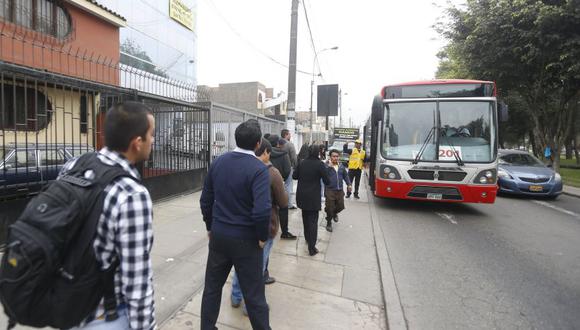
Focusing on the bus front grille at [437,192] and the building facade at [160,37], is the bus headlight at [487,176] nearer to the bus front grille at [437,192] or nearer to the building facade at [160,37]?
the bus front grille at [437,192]

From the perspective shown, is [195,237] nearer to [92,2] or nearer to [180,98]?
[180,98]

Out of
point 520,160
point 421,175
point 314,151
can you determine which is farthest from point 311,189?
point 520,160

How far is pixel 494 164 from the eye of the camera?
6941mm

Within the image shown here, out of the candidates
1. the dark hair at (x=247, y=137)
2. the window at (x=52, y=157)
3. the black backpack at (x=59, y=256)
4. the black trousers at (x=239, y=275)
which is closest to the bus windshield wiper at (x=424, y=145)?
the dark hair at (x=247, y=137)

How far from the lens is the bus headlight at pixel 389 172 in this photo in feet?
24.0

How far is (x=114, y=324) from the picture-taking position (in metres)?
1.40

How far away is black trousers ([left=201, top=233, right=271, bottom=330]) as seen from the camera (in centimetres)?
240

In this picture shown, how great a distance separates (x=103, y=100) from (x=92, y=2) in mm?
6152

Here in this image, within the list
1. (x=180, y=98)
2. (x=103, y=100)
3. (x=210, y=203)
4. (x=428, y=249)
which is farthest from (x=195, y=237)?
(x=180, y=98)

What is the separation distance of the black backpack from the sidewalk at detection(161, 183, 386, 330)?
5.70 feet

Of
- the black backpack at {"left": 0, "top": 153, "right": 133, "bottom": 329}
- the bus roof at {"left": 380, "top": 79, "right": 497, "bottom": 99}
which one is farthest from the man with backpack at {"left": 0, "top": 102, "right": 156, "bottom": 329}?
the bus roof at {"left": 380, "top": 79, "right": 497, "bottom": 99}

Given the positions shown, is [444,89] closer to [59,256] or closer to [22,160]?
[59,256]

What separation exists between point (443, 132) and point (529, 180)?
15.3 ft

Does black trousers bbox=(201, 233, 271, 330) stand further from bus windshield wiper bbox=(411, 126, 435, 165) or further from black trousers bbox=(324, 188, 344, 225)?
bus windshield wiper bbox=(411, 126, 435, 165)
